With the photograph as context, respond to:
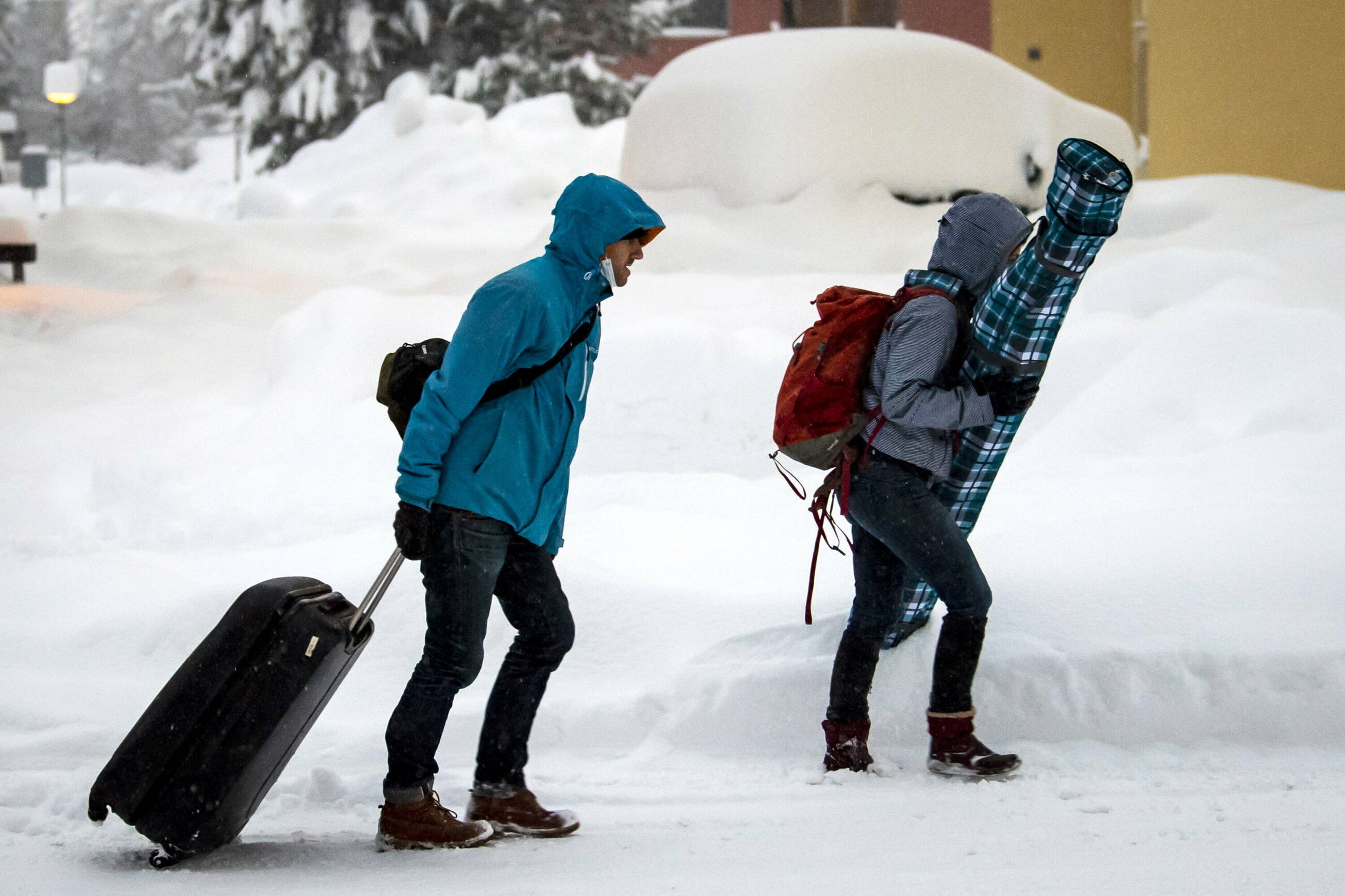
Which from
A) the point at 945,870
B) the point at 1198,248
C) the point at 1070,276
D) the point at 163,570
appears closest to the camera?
the point at 945,870

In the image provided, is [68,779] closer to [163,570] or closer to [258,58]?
[163,570]

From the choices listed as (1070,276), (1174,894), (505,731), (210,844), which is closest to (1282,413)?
(1070,276)

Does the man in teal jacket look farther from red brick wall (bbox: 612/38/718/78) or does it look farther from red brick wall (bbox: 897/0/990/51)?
red brick wall (bbox: 612/38/718/78)

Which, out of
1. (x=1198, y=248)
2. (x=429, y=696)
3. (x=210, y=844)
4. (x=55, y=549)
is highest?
(x=1198, y=248)

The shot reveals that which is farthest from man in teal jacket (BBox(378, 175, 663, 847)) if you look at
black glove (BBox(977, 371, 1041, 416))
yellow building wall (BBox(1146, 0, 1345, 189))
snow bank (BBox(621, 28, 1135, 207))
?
yellow building wall (BBox(1146, 0, 1345, 189))

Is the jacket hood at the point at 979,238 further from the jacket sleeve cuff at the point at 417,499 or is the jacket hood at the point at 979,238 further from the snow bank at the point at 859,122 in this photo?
the snow bank at the point at 859,122

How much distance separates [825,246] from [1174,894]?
22.5ft

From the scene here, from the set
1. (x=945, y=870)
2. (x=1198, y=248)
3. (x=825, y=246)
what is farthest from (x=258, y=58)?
(x=945, y=870)

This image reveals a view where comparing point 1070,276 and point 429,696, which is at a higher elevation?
point 1070,276

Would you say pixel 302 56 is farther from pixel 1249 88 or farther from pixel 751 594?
pixel 751 594

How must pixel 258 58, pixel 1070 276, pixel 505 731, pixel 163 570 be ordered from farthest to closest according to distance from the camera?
pixel 258 58 → pixel 163 570 → pixel 1070 276 → pixel 505 731

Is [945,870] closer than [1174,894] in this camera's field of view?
No

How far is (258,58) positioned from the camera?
2506 centimetres

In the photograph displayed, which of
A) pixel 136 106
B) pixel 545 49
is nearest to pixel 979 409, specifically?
pixel 545 49
